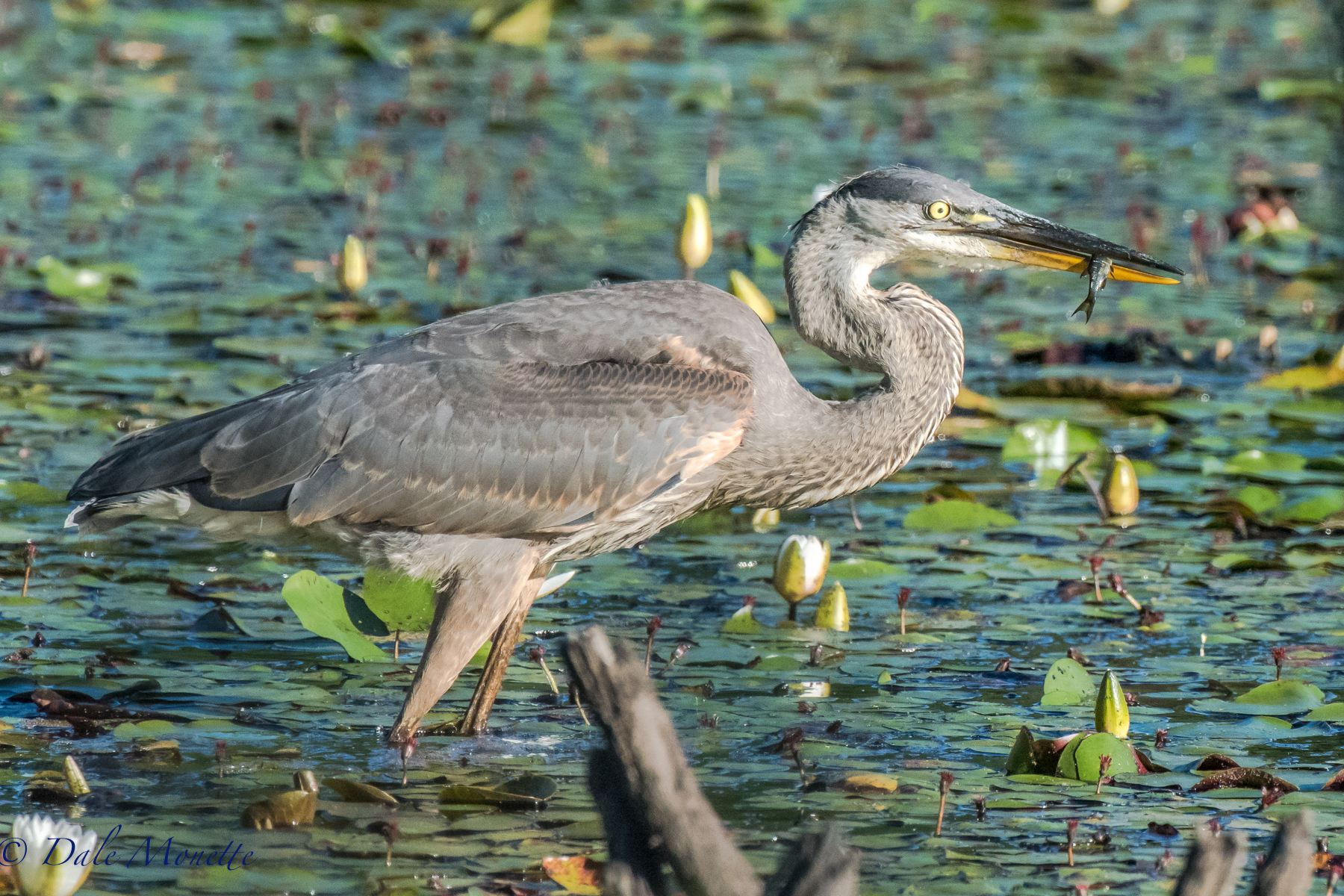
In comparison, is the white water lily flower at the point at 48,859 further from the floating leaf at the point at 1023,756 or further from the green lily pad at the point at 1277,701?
the green lily pad at the point at 1277,701

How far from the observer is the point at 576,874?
3.90 metres

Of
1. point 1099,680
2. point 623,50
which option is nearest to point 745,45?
point 623,50

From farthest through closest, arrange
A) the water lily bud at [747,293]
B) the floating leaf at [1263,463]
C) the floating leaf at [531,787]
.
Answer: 1. the water lily bud at [747,293]
2. the floating leaf at [1263,463]
3. the floating leaf at [531,787]

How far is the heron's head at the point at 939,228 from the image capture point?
5355 millimetres

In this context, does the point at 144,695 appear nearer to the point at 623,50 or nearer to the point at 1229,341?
the point at 1229,341

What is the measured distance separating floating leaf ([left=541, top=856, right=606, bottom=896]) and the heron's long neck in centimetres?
164

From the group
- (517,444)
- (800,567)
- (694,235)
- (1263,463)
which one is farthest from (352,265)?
(1263,463)

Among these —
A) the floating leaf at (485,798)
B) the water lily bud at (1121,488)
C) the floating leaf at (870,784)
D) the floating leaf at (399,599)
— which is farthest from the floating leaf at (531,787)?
the water lily bud at (1121,488)

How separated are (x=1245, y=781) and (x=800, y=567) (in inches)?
65.6

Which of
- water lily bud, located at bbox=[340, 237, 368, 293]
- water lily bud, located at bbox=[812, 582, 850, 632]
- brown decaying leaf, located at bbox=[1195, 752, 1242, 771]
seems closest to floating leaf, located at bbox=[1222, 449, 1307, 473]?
water lily bud, located at bbox=[812, 582, 850, 632]

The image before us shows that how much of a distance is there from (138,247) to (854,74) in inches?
292

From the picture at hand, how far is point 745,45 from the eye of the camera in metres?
16.5

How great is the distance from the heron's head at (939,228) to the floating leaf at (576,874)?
2.18 meters

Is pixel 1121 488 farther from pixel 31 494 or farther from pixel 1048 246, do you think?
pixel 31 494
